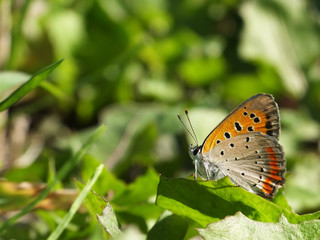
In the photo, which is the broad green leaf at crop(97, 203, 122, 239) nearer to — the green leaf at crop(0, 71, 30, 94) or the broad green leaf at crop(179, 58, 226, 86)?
the green leaf at crop(0, 71, 30, 94)

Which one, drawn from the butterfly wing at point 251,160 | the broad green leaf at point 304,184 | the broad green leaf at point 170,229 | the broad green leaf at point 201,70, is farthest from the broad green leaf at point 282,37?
the broad green leaf at point 170,229

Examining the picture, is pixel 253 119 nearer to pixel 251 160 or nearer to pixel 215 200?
pixel 251 160

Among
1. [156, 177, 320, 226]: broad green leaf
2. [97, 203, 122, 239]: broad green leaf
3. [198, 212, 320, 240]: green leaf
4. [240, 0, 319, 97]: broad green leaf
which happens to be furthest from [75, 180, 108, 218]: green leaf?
[240, 0, 319, 97]: broad green leaf

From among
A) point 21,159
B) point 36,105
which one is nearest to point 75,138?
point 21,159

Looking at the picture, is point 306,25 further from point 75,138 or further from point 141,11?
point 75,138

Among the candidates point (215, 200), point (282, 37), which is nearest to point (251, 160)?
point (215, 200)

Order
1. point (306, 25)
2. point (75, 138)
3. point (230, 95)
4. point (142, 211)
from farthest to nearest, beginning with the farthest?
1. point (306, 25)
2. point (230, 95)
3. point (75, 138)
4. point (142, 211)
